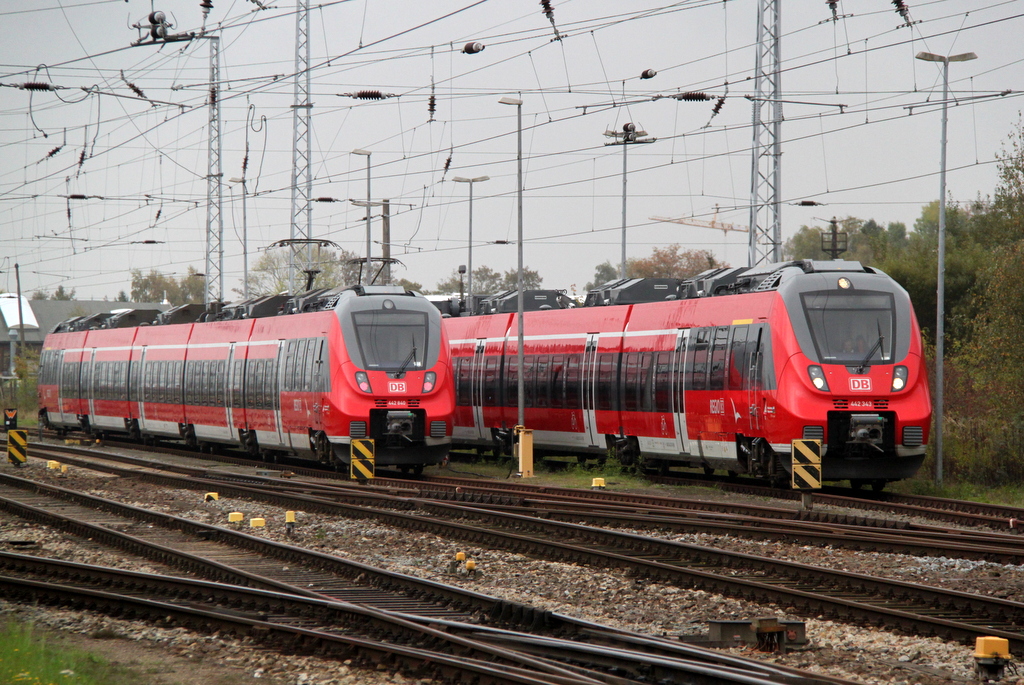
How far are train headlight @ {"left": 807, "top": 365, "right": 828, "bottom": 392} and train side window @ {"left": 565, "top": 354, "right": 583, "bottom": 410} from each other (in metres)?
8.00

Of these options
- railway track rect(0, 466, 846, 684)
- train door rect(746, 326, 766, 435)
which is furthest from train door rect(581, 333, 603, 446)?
railway track rect(0, 466, 846, 684)

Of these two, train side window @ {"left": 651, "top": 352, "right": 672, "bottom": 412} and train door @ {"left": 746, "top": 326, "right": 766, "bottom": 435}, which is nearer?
train door @ {"left": 746, "top": 326, "right": 766, "bottom": 435}

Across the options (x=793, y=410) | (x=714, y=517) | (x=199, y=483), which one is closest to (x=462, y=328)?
(x=199, y=483)

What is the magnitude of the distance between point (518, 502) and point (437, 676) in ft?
32.5

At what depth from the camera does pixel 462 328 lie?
1287 inches

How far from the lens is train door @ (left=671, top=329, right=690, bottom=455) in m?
22.7

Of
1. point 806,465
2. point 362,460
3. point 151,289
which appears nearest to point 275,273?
point 151,289

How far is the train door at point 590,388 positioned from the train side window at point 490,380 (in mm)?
3927

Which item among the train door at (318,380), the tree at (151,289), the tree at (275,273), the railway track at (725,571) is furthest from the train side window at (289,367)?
the tree at (151,289)

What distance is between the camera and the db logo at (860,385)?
19.7 metres

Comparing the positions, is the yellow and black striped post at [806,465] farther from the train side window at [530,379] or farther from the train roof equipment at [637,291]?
the train side window at [530,379]

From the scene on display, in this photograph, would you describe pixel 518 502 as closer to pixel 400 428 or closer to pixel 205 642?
pixel 400 428

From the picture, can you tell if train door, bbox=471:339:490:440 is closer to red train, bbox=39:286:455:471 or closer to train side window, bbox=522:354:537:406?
train side window, bbox=522:354:537:406

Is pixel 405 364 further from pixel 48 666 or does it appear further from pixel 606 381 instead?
pixel 48 666
